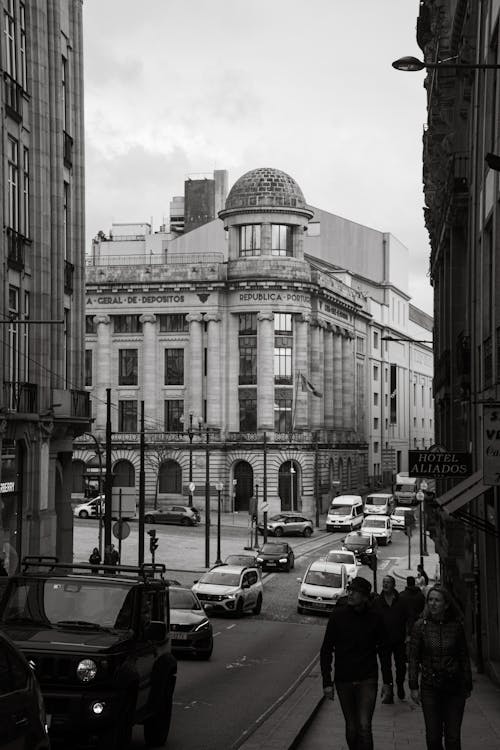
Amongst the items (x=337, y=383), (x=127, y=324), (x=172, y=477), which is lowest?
(x=172, y=477)

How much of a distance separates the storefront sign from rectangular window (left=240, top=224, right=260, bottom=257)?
7901cm

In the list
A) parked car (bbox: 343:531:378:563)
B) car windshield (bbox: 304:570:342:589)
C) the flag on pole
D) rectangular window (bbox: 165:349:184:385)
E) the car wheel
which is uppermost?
rectangular window (bbox: 165:349:184:385)

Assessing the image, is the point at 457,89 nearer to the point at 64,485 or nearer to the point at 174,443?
the point at 64,485

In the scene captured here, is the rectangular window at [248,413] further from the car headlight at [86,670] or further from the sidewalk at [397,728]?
the car headlight at [86,670]

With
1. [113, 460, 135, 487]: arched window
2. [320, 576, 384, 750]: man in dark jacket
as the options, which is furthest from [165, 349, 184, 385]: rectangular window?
[320, 576, 384, 750]: man in dark jacket

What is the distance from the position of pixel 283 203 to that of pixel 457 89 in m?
62.3

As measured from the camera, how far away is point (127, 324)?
96.7m

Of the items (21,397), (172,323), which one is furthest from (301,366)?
(21,397)

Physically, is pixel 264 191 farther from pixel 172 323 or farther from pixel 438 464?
pixel 438 464

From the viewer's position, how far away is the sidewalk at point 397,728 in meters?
13.8

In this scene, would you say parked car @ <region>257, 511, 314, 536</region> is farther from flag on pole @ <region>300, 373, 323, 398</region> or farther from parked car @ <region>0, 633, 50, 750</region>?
parked car @ <region>0, 633, 50, 750</region>

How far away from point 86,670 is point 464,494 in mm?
9808

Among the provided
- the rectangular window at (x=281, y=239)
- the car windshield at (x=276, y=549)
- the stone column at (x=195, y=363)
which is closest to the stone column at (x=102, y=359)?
the stone column at (x=195, y=363)

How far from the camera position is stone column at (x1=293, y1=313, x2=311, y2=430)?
93250mm
